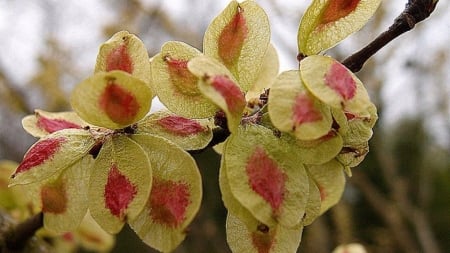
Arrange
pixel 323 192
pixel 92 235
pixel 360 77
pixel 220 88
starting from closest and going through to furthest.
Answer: pixel 220 88 → pixel 323 192 → pixel 92 235 → pixel 360 77

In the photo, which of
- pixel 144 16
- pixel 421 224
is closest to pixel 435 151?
pixel 421 224

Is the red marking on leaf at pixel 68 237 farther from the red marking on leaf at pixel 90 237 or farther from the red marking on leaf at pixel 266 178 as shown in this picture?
the red marking on leaf at pixel 266 178

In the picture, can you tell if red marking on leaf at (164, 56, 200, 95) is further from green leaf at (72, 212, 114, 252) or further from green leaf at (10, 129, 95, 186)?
green leaf at (72, 212, 114, 252)

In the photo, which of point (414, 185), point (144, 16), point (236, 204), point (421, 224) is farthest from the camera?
point (414, 185)

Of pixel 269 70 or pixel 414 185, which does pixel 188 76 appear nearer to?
pixel 269 70

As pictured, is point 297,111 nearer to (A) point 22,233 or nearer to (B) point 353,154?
(B) point 353,154

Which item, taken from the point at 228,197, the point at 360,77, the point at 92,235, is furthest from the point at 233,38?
the point at 360,77
